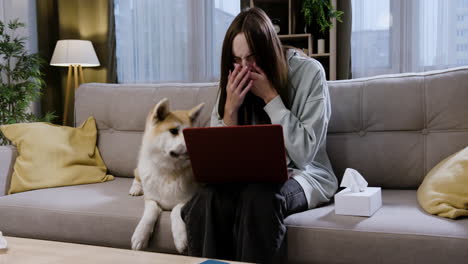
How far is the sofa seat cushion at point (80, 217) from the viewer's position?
1.59 meters

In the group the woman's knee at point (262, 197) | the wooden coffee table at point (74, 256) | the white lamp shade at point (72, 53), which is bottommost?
the wooden coffee table at point (74, 256)

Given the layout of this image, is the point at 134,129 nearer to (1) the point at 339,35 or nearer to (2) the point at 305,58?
(2) the point at 305,58

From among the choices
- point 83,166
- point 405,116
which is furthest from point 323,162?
point 83,166

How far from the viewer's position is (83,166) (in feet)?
7.05

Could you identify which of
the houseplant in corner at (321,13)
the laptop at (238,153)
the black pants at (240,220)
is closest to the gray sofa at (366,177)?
the black pants at (240,220)

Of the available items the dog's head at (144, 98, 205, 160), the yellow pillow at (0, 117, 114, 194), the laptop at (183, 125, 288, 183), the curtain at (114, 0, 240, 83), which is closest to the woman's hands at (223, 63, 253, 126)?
the dog's head at (144, 98, 205, 160)

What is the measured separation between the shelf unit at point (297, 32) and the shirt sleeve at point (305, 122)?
197 cm

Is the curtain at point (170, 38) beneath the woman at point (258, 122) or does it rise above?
above

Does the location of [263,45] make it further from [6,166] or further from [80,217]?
[6,166]

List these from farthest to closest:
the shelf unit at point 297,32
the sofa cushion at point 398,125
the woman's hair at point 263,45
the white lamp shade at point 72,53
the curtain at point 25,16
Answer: the curtain at point 25,16
the white lamp shade at point 72,53
the shelf unit at point 297,32
the sofa cushion at point 398,125
the woman's hair at point 263,45

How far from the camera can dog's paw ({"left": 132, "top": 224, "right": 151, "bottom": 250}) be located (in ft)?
4.81

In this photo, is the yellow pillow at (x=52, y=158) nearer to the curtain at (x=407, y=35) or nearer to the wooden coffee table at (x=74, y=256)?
the wooden coffee table at (x=74, y=256)

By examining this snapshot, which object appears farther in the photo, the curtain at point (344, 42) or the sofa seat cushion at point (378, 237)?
the curtain at point (344, 42)

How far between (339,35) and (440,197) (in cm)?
237
